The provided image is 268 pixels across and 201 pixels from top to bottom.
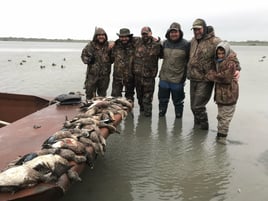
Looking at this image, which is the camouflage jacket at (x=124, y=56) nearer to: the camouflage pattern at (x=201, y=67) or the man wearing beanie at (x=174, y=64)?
the man wearing beanie at (x=174, y=64)

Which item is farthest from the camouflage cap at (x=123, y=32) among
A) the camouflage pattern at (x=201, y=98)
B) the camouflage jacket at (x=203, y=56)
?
the camouflage pattern at (x=201, y=98)

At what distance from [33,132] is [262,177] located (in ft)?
10.7

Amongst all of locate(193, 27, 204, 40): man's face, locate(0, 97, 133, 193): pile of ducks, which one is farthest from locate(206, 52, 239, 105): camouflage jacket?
locate(0, 97, 133, 193): pile of ducks

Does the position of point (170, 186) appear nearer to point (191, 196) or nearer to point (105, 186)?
point (191, 196)

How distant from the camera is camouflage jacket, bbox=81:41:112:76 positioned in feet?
28.2

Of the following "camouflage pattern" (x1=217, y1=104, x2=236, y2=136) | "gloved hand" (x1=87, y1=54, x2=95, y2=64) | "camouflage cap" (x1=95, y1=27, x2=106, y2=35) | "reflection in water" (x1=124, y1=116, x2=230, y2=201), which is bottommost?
"reflection in water" (x1=124, y1=116, x2=230, y2=201)

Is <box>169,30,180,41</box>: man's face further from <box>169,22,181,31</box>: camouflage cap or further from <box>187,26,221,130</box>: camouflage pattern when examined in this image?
<box>187,26,221,130</box>: camouflage pattern

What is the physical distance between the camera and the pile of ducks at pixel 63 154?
3.03 m

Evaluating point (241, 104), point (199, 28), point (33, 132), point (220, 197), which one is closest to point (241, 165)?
point (220, 197)

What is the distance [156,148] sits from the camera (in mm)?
6629

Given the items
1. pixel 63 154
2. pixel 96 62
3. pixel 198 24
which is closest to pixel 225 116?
pixel 198 24

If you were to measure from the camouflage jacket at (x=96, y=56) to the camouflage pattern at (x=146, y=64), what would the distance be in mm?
693

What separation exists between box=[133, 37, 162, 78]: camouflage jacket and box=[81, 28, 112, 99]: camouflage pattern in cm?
70

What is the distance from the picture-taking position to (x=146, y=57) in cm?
829
